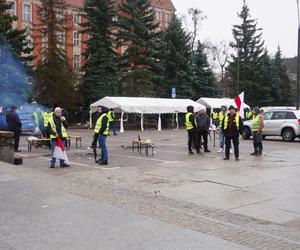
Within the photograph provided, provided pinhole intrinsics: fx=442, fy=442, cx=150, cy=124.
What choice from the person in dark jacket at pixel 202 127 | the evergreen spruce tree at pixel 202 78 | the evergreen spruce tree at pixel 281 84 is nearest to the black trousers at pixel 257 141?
the person in dark jacket at pixel 202 127

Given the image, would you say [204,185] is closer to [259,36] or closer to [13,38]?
[13,38]

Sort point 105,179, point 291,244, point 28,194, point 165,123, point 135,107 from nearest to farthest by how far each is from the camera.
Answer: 1. point 291,244
2. point 28,194
3. point 105,179
4. point 135,107
5. point 165,123

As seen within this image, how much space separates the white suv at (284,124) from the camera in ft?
80.5

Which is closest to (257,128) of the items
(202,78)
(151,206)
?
(151,206)

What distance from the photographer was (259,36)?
196 feet

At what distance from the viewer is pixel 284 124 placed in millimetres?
24844

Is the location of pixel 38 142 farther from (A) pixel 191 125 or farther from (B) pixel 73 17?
(B) pixel 73 17

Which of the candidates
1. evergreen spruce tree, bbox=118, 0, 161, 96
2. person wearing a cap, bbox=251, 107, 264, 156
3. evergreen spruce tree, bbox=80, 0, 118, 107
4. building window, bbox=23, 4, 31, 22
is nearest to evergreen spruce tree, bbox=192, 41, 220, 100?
evergreen spruce tree, bbox=118, 0, 161, 96

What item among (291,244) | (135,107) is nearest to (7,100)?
(135,107)

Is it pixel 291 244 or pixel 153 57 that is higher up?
pixel 153 57

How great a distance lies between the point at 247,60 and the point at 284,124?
35860 mm

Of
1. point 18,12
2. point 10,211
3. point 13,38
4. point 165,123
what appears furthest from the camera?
point 18,12

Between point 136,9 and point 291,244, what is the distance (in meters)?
44.2

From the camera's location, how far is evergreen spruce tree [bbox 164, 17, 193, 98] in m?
49.9
